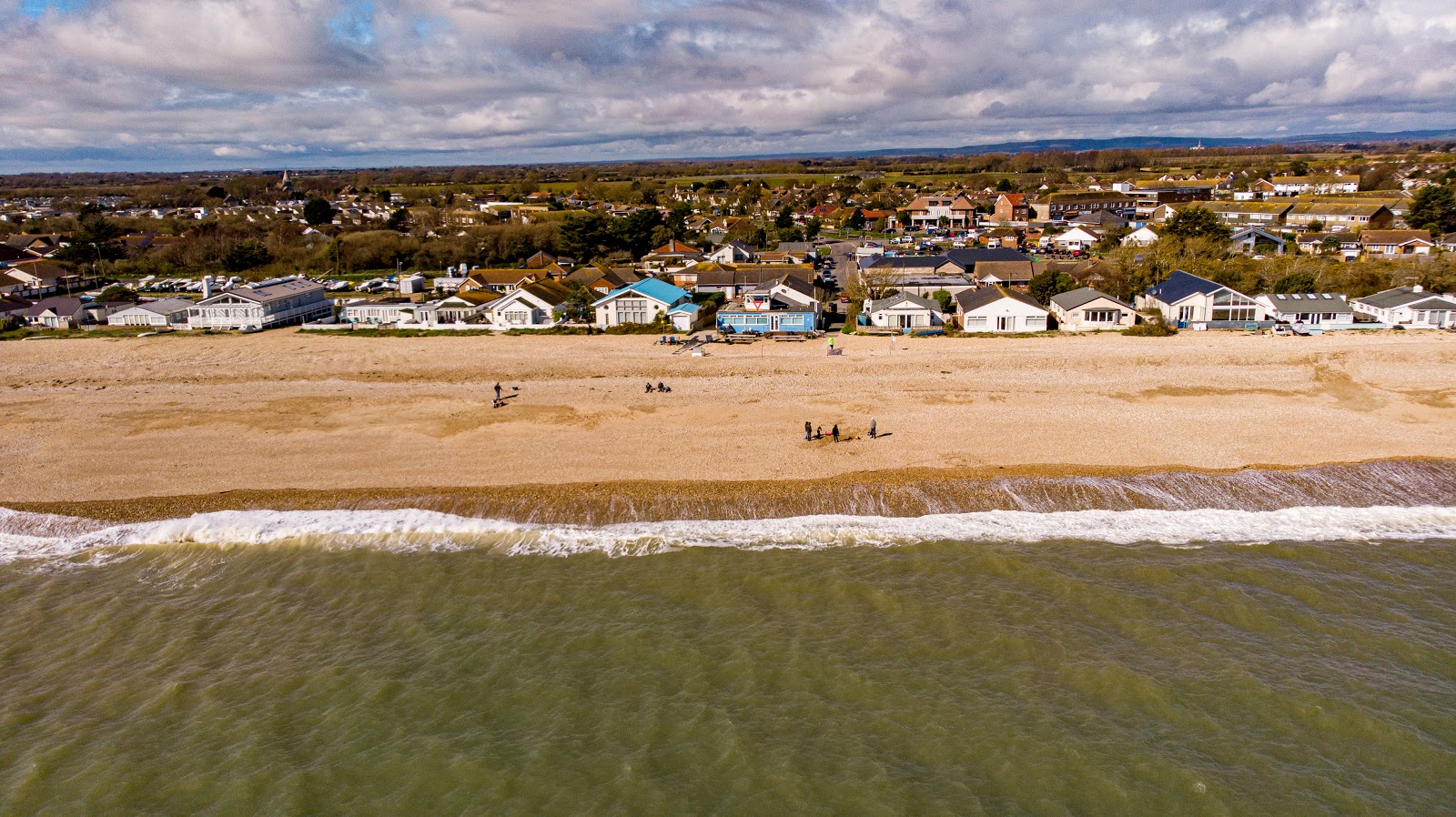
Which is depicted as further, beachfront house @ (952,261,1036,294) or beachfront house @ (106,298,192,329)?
beachfront house @ (952,261,1036,294)

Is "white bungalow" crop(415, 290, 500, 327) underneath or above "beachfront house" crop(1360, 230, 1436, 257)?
underneath

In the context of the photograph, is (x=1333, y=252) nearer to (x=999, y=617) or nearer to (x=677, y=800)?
(x=999, y=617)

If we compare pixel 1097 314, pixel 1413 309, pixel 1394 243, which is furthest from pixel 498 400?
pixel 1394 243

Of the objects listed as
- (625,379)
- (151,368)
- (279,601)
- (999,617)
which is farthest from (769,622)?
(151,368)

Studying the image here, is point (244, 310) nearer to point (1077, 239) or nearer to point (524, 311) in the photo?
point (524, 311)

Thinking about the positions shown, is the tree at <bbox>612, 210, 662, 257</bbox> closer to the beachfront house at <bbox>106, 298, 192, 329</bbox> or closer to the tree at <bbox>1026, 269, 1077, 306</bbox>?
the beachfront house at <bbox>106, 298, 192, 329</bbox>

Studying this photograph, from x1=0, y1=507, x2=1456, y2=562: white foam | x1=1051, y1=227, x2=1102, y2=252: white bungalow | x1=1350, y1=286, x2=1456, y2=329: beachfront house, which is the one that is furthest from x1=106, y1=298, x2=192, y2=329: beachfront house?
x1=1051, y1=227, x2=1102, y2=252: white bungalow
